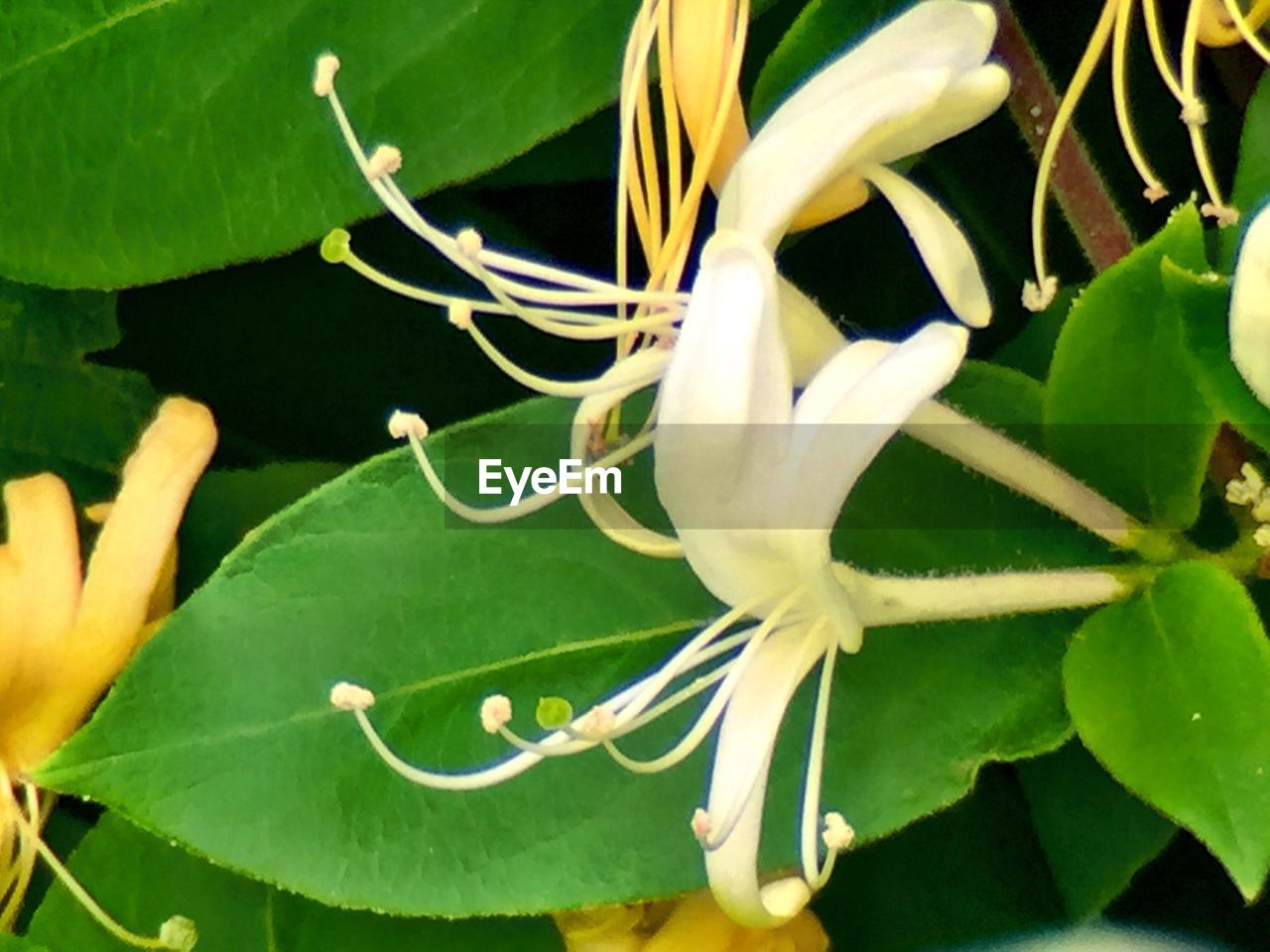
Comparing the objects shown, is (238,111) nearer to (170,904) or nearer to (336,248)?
(336,248)

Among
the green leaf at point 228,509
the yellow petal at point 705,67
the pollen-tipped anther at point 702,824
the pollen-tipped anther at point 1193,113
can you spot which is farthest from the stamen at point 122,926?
the pollen-tipped anther at point 1193,113

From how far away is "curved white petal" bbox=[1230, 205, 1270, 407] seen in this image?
0.33m

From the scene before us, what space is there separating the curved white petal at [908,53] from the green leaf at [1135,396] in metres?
0.07

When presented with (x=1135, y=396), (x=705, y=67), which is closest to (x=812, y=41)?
(x=705, y=67)

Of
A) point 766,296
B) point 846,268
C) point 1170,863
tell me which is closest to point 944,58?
point 766,296

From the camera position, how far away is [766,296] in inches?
13.1

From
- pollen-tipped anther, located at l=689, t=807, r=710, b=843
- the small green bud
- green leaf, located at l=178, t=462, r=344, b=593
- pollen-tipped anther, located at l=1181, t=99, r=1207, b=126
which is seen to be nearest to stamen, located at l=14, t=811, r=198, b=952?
the small green bud

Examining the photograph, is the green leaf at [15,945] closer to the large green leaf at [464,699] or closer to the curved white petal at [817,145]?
the large green leaf at [464,699]

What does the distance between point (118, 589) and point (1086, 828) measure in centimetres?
34

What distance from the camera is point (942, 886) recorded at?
20.4 inches

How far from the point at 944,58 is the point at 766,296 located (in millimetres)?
92

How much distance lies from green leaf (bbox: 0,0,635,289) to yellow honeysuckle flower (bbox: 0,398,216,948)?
8cm

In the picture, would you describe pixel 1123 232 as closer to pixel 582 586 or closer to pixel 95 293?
pixel 582 586

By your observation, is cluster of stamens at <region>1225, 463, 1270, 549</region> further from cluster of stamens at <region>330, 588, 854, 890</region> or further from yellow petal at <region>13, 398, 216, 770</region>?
yellow petal at <region>13, 398, 216, 770</region>
